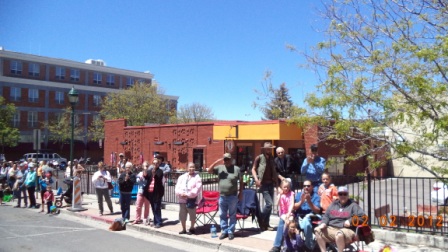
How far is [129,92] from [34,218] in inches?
1454

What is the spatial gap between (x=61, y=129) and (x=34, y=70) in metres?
9.88

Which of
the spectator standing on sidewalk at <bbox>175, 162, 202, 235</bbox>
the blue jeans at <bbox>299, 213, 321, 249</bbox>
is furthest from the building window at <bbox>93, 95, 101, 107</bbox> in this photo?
the blue jeans at <bbox>299, 213, 321, 249</bbox>

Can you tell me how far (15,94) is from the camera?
177 feet

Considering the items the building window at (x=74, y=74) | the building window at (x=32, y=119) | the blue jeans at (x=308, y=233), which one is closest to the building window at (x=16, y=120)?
the building window at (x=32, y=119)

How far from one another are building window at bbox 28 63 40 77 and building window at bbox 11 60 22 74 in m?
1.36

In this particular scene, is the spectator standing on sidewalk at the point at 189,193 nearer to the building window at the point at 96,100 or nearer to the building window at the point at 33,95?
the building window at the point at 33,95

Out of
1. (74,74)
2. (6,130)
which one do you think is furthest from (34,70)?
(6,130)

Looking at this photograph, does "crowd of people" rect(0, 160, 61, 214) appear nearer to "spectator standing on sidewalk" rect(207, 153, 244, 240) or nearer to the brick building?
"spectator standing on sidewalk" rect(207, 153, 244, 240)

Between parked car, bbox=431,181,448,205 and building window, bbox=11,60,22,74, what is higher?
building window, bbox=11,60,22,74

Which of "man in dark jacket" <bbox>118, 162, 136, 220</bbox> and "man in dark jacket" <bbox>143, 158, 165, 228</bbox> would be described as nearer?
"man in dark jacket" <bbox>143, 158, 165, 228</bbox>

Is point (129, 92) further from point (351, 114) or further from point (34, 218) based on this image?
point (351, 114)

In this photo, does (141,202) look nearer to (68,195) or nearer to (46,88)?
(68,195)

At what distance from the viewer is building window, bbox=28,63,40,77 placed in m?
55.8

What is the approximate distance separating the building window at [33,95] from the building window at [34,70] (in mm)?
2284
